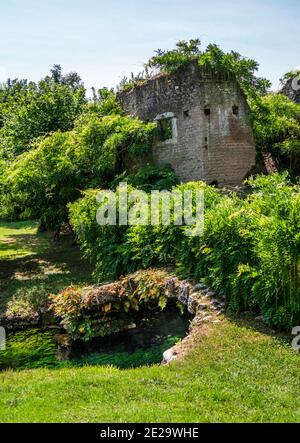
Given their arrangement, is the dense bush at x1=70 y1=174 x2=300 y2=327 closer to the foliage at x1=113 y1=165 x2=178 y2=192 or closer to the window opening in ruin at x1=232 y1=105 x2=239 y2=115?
the foliage at x1=113 y1=165 x2=178 y2=192

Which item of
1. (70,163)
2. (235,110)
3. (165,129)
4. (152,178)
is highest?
(235,110)

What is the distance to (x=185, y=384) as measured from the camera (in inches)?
255

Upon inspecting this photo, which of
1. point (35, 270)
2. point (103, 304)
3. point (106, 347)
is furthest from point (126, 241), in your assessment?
point (35, 270)

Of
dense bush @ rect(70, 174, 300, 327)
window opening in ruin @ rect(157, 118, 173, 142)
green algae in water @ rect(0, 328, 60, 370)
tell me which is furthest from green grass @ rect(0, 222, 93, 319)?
window opening in ruin @ rect(157, 118, 173, 142)

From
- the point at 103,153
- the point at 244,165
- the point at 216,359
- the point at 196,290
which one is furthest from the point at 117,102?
the point at 216,359

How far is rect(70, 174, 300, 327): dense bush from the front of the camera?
7.91 metres

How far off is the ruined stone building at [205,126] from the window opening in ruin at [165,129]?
0.04 m

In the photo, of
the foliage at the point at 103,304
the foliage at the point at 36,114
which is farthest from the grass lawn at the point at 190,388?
the foliage at the point at 36,114

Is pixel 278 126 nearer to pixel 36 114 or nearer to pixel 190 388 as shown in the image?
pixel 36 114

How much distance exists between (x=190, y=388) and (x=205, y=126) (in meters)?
12.5

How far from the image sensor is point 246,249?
8.85m

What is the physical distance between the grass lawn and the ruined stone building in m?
9.92
